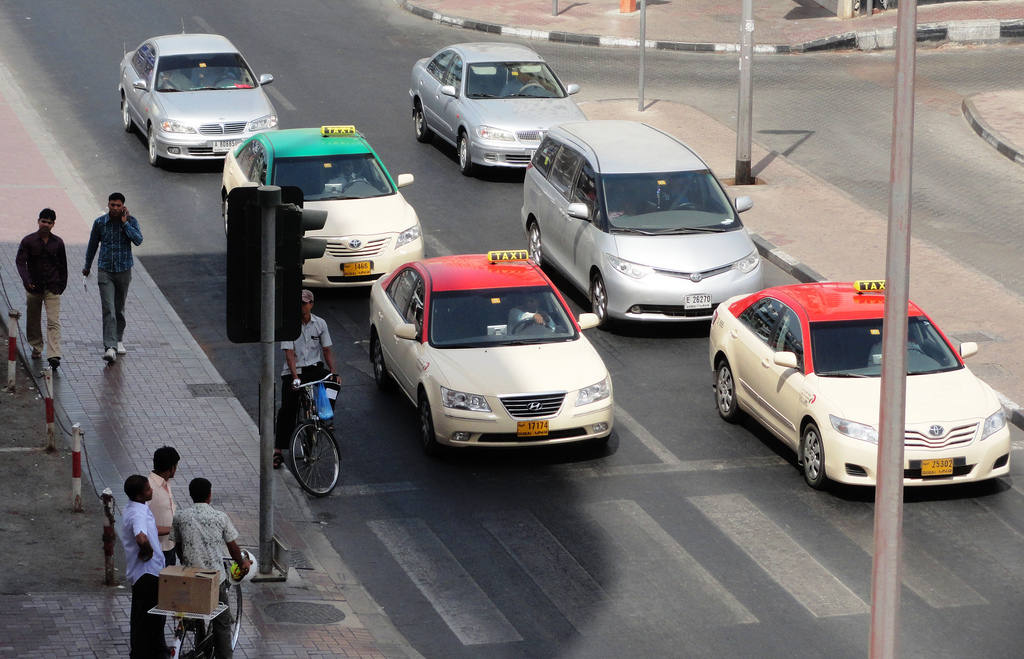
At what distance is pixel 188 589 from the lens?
1057 cm

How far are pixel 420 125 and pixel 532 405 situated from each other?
13.5 meters

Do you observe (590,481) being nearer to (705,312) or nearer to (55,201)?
(705,312)

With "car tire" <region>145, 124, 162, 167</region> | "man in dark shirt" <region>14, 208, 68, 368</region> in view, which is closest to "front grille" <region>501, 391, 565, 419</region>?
"man in dark shirt" <region>14, 208, 68, 368</region>

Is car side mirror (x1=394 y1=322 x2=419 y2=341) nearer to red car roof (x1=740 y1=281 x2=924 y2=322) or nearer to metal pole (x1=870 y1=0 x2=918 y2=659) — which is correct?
red car roof (x1=740 y1=281 x2=924 y2=322)

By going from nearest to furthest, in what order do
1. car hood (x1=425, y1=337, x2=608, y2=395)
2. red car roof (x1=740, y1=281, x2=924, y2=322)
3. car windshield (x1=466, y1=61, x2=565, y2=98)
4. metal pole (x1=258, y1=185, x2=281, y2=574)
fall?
metal pole (x1=258, y1=185, x2=281, y2=574), car hood (x1=425, y1=337, x2=608, y2=395), red car roof (x1=740, y1=281, x2=924, y2=322), car windshield (x1=466, y1=61, x2=565, y2=98)

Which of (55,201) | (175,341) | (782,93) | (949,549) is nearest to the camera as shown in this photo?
(949,549)

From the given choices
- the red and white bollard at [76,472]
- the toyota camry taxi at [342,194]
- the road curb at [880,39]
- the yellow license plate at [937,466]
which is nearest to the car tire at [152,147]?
the toyota camry taxi at [342,194]

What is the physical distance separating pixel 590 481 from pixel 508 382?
1.22 meters

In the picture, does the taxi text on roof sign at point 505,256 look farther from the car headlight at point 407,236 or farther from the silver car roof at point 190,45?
the silver car roof at point 190,45

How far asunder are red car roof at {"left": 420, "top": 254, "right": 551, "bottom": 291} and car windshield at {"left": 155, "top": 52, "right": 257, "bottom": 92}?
1062 cm

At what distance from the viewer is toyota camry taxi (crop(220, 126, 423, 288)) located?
817 inches

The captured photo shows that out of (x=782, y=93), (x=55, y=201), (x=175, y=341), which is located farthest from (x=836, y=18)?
(x=175, y=341)

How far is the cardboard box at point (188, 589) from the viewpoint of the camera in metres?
10.5

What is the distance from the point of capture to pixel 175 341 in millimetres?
19094
